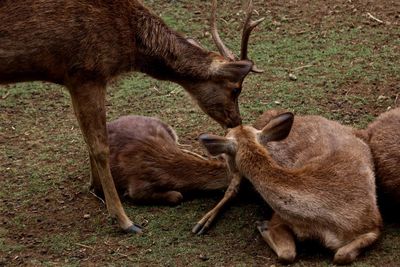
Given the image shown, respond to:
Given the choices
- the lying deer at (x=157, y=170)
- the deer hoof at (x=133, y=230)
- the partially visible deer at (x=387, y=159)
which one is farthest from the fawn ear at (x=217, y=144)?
the partially visible deer at (x=387, y=159)

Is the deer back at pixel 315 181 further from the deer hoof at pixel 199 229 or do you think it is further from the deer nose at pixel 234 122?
the deer nose at pixel 234 122

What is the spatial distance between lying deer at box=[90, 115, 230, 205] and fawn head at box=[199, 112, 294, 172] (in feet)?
1.95

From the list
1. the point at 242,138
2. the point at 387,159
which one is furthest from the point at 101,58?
the point at 387,159

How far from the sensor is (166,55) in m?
7.01

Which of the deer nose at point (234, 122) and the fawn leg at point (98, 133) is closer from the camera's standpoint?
the fawn leg at point (98, 133)

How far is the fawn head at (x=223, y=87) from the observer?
6949mm

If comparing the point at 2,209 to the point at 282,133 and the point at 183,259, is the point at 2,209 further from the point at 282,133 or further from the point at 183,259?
the point at 282,133

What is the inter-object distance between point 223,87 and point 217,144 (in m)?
1.06

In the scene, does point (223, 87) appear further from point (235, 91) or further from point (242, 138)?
point (242, 138)

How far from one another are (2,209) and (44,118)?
6.37ft

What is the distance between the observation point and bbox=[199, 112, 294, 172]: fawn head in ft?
20.0

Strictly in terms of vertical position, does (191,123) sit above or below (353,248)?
below

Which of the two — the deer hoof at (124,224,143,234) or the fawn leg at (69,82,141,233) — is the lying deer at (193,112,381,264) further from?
the fawn leg at (69,82,141,233)

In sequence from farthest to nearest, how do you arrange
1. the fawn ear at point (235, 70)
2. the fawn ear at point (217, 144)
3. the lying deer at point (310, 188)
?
the fawn ear at point (235, 70) < the fawn ear at point (217, 144) < the lying deer at point (310, 188)
